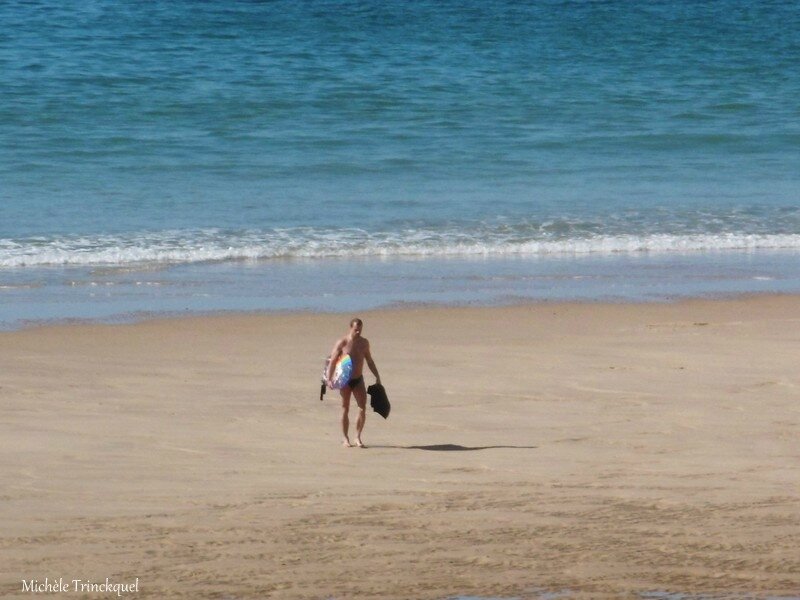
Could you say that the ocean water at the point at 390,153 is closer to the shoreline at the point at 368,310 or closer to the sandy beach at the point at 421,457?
the shoreline at the point at 368,310

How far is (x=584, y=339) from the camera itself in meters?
12.2

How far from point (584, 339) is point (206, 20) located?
24551 millimetres

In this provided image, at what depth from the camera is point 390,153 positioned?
23.4 meters

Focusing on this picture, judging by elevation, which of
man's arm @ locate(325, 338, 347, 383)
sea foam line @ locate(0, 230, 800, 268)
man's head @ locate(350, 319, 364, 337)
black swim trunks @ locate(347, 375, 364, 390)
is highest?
Result: sea foam line @ locate(0, 230, 800, 268)

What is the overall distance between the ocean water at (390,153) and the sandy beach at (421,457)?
5.68ft

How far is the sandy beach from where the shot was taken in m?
6.36

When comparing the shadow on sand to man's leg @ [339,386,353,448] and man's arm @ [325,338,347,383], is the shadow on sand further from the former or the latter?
man's arm @ [325,338,347,383]

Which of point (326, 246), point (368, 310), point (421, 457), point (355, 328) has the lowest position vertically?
point (421, 457)

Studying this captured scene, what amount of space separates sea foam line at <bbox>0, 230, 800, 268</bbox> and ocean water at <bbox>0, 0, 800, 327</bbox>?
48mm

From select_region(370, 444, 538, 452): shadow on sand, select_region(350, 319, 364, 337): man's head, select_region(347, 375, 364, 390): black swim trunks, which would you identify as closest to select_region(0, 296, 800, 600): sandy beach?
select_region(370, 444, 538, 452): shadow on sand

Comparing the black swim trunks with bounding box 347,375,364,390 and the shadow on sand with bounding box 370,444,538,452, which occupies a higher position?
the black swim trunks with bounding box 347,375,364,390

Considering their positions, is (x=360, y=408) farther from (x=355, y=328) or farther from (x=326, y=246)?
(x=326, y=246)

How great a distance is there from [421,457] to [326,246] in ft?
27.9

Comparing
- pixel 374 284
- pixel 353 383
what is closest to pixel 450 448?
pixel 353 383
